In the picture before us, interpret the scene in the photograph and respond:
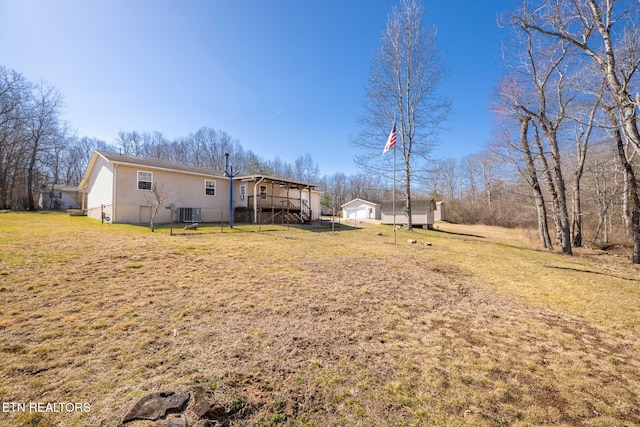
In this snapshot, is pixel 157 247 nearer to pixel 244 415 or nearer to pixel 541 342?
pixel 244 415

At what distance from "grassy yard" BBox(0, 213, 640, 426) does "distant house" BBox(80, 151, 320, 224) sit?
347 inches

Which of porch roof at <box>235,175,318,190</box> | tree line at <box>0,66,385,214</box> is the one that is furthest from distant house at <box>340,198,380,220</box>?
porch roof at <box>235,175,318,190</box>

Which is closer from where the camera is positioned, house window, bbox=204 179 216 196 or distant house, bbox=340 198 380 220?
house window, bbox=204 179 216 196

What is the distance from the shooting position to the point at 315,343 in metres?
3.03

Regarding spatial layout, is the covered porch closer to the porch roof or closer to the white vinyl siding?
the porch roof

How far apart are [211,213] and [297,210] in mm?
6769

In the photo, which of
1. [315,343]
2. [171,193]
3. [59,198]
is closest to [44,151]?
[59,198]

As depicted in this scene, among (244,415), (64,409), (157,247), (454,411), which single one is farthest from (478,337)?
(157,247)

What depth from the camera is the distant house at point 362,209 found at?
1391 inches

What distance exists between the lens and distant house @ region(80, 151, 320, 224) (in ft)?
46.2

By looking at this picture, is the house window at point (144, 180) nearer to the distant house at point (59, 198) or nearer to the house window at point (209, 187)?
the house window at point (209, 187)

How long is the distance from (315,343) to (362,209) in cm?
3430

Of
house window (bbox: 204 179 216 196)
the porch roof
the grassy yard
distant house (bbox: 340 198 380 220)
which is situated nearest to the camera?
the grassy yard

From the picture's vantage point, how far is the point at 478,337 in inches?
133
